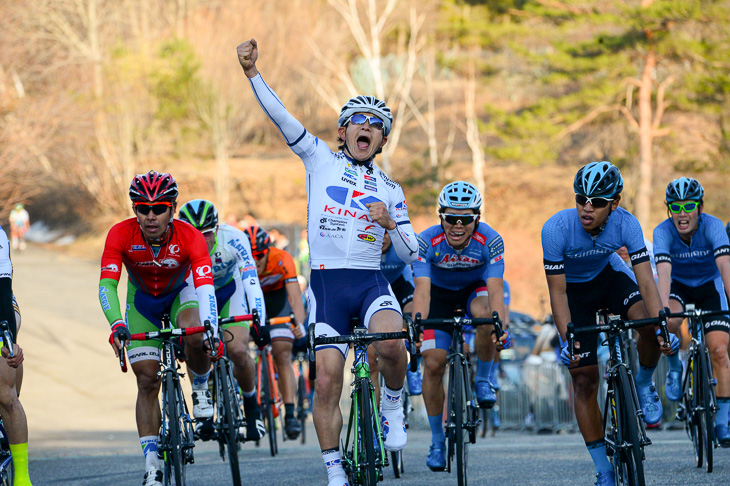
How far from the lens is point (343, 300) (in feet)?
21.8

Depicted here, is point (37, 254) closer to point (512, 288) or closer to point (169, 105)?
point (169, 105)

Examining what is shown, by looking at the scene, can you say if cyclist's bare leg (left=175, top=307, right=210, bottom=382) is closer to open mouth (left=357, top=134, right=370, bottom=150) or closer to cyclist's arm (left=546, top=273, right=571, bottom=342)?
open mouth (left=357, top=134, right=370, bottom=150)

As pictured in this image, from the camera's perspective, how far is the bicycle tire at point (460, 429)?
24.8ft

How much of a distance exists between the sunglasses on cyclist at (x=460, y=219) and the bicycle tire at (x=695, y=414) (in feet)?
7.86

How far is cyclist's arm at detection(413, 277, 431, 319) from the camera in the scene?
849 centimetres

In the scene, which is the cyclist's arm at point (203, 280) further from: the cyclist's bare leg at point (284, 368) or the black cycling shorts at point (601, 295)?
the cyclist's bare leg at point (284, 368)

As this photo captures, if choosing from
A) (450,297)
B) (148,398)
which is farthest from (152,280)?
(450,297)

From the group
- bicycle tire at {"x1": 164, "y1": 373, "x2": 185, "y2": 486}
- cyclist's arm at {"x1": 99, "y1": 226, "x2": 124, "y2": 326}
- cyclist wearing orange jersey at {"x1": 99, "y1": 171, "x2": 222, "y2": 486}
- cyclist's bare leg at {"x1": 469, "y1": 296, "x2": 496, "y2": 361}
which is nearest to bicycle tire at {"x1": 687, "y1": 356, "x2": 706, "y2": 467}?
cyclist's bare leg at {"x1": 469, "y1": 296, "x2": 496, "y2": 361}

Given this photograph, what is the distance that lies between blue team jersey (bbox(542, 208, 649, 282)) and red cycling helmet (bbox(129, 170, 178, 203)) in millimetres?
2694

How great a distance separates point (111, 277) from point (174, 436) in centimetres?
123

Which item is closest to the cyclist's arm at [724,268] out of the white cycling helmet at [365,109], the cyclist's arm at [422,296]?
the cyclist's arm at [422,296]

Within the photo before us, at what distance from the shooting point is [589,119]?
3638 centimetres

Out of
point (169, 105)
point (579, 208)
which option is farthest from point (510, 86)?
point (579, 208)

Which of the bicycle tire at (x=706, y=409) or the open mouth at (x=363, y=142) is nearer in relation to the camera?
the open mouth at (x=363, y=142)
